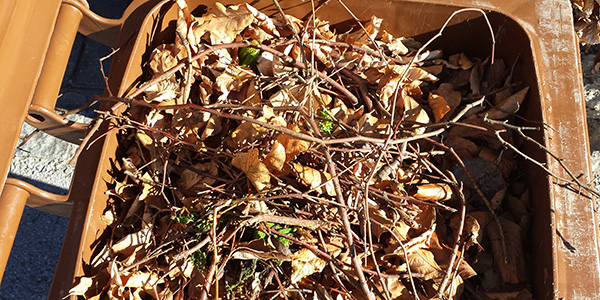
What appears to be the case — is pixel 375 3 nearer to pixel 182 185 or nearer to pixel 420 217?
pixel 420 217

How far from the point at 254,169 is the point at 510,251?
667 millimetres

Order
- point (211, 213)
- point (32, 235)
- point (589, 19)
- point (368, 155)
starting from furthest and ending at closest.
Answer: point (32, 235) → point (589, 19) → point (368, 155) → point (211, 213)

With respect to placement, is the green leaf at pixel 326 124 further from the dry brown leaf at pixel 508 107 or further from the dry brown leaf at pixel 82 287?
the dry brown leaf at pixel 82 287

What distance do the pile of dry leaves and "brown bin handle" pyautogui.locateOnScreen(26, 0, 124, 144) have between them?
5.3 inches

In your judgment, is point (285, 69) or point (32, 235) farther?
point (32, 235)

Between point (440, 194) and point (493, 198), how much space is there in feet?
0.49

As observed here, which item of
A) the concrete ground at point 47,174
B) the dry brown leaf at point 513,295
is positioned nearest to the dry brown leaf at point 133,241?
the dry brown leaf at point 513,295

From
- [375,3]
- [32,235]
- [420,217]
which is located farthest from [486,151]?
[32,235]

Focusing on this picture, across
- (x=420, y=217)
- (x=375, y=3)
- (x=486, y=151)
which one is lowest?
(x=420, y=217)

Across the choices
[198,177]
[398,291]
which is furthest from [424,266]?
[198,177]

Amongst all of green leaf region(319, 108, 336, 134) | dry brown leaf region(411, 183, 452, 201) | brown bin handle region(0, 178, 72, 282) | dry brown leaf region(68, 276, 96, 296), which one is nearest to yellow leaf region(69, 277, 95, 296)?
dry brown leaf region(68, 276, 96, 296)

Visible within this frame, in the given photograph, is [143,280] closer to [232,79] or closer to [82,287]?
[82,287]

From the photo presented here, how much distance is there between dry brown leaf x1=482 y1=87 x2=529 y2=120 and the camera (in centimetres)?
125

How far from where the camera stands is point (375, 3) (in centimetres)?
132
